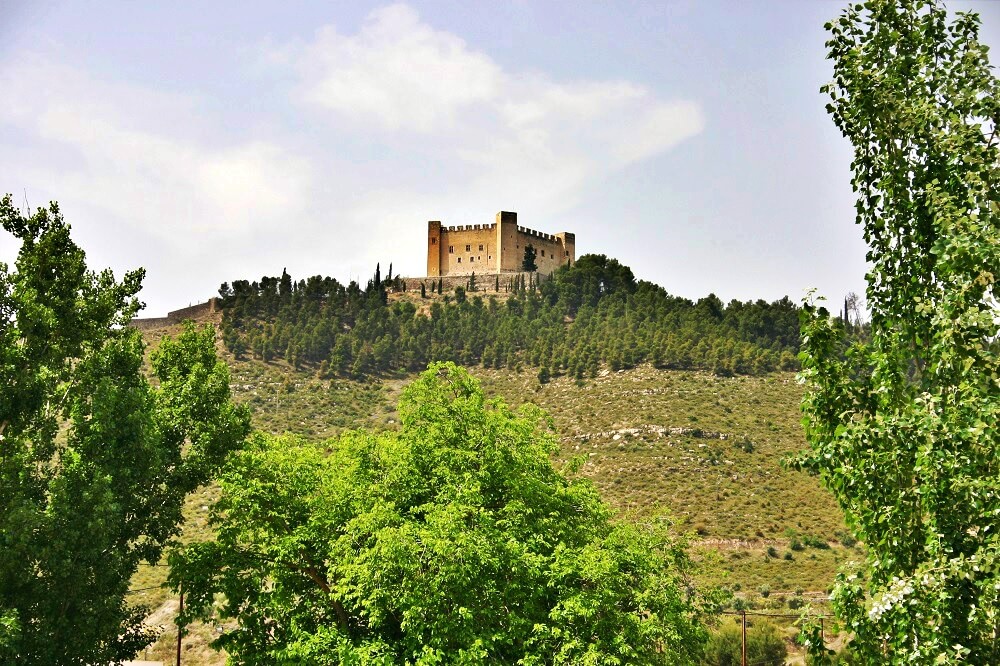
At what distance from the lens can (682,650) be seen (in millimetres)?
14984

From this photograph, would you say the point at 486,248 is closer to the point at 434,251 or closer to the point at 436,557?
the point at 434,251

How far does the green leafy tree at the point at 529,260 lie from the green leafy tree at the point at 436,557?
8319 cm

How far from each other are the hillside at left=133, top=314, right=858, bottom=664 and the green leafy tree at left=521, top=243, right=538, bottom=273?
101 feet

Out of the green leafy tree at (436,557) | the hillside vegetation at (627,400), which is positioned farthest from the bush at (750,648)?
the green leafy tree at (436,557)

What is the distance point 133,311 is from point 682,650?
1142cm

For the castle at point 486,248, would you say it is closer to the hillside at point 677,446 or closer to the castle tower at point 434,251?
the castle tower at point 434,251

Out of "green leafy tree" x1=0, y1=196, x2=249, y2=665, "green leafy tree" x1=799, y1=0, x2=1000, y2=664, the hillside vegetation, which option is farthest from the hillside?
"green leafy tree" x1=799, y1=0, x2=1000, y2=664

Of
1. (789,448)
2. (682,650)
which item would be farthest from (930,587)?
(789,448)

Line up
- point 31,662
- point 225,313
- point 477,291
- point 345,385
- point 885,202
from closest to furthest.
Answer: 1. point 885,202
2. point 31,662
3. point 345,385
4. point 225,313
5. point 477,291

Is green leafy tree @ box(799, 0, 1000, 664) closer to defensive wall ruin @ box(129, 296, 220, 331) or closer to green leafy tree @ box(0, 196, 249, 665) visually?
green leafy tree @ box(0, 196, 249, 665)

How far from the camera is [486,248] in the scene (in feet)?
336

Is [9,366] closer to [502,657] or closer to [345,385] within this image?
[502,657]

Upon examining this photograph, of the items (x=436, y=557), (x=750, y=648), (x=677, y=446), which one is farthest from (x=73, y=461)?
(x=677, y=446)

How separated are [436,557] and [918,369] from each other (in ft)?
25.8
